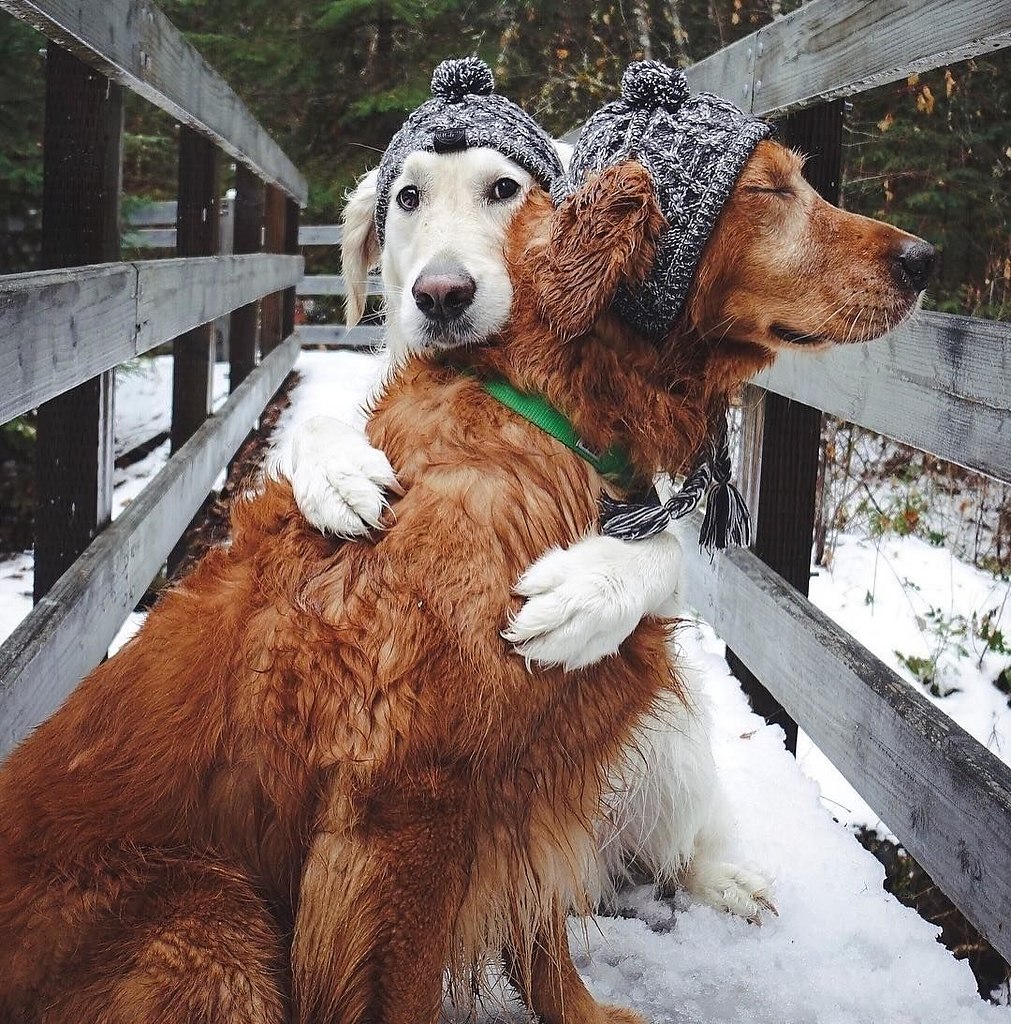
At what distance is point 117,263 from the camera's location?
2525mm

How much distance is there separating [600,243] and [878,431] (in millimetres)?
1031

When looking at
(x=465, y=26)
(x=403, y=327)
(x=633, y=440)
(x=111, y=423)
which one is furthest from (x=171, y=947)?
(x=465, y=26)

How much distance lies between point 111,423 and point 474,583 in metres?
1.58

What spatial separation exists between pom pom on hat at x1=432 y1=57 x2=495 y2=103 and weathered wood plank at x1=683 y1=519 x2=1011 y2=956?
150 cm

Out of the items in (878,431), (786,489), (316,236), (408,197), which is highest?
(316,236)

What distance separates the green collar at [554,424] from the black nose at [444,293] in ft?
1.42

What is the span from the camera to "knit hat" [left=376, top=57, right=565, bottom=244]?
9.37 feet

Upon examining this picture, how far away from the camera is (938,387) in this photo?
2.01 m

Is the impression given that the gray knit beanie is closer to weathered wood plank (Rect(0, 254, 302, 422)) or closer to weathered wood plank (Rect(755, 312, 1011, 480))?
weathered wood plank (Rect(755, 312, 1011, 480))

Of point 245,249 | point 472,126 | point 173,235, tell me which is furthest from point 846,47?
point 173,235

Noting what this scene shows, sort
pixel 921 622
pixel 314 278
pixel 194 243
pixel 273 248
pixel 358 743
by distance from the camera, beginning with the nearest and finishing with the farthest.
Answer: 1. pixel 358 743
2. pixel 921 622
3. pixel 194 243
4. pixel 273 248
5. pixel 314 278

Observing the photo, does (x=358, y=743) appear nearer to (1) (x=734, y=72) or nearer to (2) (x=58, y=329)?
(2) (x=58, y=329)

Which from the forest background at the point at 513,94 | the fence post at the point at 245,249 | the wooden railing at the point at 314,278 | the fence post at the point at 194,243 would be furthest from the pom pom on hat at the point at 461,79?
the wooden railing at the point at 314,278

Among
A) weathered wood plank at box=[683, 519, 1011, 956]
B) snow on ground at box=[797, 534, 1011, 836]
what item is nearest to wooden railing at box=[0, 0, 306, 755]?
weathered wood plank at box=[683, 519, 1011, 956]
